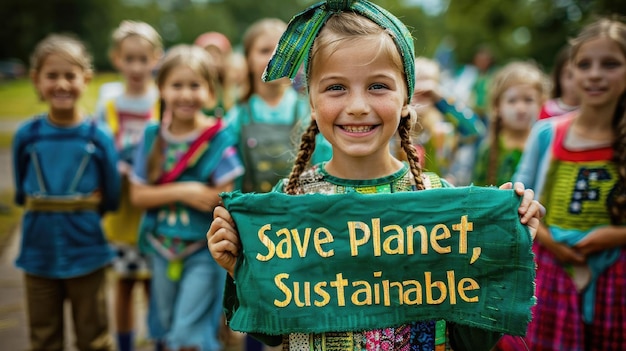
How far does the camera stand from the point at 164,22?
211 feet

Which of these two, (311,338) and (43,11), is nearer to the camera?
(311,338)

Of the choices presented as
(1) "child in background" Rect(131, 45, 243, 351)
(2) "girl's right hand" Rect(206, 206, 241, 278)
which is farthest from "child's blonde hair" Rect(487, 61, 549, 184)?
(2) "girl's right hand" Rect(206, 206, 241, 278)

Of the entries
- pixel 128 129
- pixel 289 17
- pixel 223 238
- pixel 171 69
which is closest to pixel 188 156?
pixel 171 69

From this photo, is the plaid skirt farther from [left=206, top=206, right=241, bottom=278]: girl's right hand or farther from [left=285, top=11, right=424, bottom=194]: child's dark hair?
[left=206, top=206, right=241, bottom=278]: girl's right hand

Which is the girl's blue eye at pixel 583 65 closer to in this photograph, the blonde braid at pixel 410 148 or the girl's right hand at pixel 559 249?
the girl's right hand at pixel 559 249

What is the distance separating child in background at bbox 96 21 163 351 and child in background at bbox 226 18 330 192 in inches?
32.3

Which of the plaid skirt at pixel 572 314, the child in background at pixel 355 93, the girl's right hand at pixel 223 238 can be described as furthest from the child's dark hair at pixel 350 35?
the plaid skirt at pixel 572 314

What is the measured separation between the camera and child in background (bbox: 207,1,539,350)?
2008 millimetres

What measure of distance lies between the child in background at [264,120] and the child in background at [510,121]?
61.3 inches

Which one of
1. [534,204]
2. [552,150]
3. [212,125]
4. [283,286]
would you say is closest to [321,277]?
[283,286]

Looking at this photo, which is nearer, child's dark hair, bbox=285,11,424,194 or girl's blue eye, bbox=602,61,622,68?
child's dark hair, bbox=285,11,424,194

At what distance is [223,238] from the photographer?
199 centimetres

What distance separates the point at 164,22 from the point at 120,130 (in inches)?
2478

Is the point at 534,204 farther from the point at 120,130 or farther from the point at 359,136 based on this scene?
the point at 120,130
